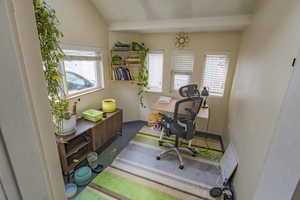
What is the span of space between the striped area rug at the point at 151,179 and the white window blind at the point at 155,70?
5.36 ft

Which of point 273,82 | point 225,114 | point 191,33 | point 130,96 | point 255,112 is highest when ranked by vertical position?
point 191,33

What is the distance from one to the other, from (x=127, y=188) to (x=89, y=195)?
483 mm

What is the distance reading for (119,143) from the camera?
9.24ft

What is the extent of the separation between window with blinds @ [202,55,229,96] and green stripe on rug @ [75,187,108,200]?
2833 millimetres

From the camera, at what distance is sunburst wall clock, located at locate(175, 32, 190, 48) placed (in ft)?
9.68

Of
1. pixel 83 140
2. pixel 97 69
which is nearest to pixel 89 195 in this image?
pixel 83 140

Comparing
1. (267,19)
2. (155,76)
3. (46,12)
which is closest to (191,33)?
(155,76)

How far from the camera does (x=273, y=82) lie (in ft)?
3.78

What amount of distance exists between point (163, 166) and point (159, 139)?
0.77 metres

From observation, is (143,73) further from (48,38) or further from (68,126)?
(48,38)

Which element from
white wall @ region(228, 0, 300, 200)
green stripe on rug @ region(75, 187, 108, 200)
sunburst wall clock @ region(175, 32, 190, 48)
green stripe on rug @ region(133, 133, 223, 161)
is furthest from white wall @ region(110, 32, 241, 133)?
green stripe on rug @ region(75, 187, 108, 200)

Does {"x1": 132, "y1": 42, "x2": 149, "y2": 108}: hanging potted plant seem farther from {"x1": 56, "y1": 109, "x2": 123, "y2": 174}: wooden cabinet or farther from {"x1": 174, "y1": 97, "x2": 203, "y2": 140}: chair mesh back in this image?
{"x1": 174, "y1": 97, "x2": 203, "y2": 140}: chair mesh back

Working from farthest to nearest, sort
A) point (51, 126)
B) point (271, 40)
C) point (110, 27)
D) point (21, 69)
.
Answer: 1. point (110, 27)
2. point (271, 40)
3. point (51, 126)
4. point (21, 69)

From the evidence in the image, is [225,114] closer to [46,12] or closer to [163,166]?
[163,166]
